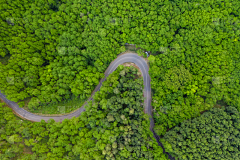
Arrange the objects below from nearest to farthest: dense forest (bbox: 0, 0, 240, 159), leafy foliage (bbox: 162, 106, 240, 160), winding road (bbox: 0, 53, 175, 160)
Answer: leafy foliage (bbox: 162, 106, 240, 160) < dense forest (bbox: 0, 0, 240, 159) < winding road (bbox: 0, 53, 175, 160)

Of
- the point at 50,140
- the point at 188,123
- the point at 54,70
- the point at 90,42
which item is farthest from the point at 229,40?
the point at 50,140

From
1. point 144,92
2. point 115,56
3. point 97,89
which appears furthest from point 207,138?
point 115,56

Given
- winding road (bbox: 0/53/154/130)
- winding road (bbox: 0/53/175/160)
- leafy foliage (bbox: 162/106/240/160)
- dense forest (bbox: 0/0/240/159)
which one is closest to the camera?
leafy foliage (bbox: 162/106/240/160)

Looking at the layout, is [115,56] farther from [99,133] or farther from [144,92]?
[99,133]

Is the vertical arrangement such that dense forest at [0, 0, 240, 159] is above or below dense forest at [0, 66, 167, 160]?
above

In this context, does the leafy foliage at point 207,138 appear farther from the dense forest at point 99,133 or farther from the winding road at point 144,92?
the winding road at point 144,92

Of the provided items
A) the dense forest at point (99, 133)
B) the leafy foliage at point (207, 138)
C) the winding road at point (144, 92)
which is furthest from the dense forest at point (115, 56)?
the winding road at point (144, 92)

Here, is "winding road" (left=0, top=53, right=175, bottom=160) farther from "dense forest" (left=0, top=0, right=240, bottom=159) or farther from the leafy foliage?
the leafy foliage

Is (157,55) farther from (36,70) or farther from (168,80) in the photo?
(36,70)

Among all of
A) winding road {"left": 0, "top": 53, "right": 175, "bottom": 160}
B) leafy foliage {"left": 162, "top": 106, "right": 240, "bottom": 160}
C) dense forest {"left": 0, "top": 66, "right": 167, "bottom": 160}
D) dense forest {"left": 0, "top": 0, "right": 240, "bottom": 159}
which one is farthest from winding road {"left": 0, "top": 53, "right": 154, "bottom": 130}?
leafy foliage {"left": 162, "top": 106, "right": 240, "bottom": 160}

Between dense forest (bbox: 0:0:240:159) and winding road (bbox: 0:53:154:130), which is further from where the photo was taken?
winding road (bbox: 0:53:154:130)
